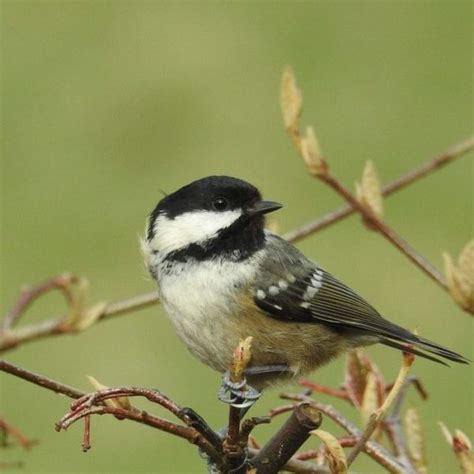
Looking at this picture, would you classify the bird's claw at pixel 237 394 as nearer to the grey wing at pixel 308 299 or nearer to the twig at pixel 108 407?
the twig at pixel 108 407

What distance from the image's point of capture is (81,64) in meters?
7.66

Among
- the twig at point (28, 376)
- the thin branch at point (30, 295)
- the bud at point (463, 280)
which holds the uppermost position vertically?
the twig at point (28, 376)

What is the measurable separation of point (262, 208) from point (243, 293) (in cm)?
21

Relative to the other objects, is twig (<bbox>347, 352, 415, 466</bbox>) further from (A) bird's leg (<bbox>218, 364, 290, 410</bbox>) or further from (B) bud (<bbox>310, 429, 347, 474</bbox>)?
(A) bird's leg (<bbox>218, 364, 290, 410</bbox>)

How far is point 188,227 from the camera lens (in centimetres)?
229

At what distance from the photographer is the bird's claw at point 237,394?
1466mm

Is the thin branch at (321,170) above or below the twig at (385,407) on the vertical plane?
above

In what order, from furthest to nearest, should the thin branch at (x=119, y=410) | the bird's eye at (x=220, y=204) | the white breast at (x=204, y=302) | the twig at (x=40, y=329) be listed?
the bird's eye at (x=220, y=204)
the white breast at (x=204, y=302)
the twig at (x=40, y=329)
the thin branch at (x=119, y=410)

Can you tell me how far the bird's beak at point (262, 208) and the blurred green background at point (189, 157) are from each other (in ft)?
7.65

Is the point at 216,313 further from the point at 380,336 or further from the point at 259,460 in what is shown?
the point at 259,460

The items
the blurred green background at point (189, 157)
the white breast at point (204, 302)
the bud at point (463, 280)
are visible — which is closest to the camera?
the bud at point (463, 280)

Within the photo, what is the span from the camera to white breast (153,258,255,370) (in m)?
2.20

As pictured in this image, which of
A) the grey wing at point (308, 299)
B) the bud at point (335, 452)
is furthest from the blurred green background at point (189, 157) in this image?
the bud at point (335, 452)

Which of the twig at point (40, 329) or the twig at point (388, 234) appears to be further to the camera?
the twig at point (40, 329)
